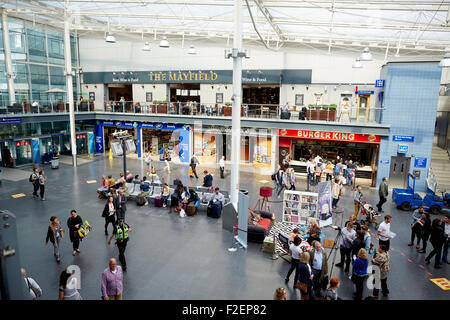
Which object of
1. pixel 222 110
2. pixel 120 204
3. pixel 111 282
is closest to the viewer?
pixel 111 282

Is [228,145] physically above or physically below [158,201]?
above

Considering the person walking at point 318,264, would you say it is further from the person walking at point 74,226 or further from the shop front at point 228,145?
the shop front at point 228,145

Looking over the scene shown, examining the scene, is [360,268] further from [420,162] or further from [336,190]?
[420,162]

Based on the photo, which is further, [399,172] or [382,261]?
[399,172]

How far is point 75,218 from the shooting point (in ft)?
31.6

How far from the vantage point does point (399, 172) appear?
60.3 ft

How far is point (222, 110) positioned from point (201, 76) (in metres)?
4.68

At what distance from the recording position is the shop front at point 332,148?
1941cm

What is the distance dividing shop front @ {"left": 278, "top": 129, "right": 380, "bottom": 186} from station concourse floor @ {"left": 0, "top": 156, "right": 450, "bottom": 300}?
4.68m

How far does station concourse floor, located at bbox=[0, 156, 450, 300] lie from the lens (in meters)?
8.30

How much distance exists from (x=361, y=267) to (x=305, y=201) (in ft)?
16.7

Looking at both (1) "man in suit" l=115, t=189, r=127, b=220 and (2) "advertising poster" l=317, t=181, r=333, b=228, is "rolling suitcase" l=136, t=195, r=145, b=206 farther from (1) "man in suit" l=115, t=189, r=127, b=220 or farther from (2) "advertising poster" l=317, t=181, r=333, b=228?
(2) "advertising poster" l=317, t=181, r=333, b=228

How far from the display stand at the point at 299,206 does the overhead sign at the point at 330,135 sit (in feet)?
27.5

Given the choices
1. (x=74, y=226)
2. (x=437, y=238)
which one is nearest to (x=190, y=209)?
(x=74, y=226)
